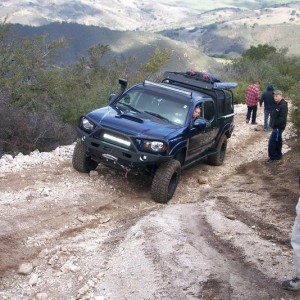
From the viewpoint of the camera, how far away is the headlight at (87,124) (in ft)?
25.7

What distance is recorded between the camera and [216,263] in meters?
5.09

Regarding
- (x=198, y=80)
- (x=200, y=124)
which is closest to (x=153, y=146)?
(x=200, y=124)

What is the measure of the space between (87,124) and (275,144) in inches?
186

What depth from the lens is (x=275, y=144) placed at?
35.2 feet

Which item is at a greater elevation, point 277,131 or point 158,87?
point 158,87

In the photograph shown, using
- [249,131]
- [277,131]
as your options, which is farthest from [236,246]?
[249,131]

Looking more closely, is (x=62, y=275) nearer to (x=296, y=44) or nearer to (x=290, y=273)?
(x=290, y=273)

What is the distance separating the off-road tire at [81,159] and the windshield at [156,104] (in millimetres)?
985

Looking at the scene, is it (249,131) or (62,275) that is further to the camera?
(249,131)

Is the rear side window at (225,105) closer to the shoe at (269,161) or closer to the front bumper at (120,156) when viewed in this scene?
the shoe at (269,161)

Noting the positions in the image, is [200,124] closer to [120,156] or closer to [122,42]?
[120,156]

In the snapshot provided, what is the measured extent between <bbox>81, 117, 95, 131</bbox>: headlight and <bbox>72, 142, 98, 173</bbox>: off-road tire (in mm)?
378

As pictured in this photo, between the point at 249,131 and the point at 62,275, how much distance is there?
11.5m

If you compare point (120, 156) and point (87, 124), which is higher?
point (87, 124)
